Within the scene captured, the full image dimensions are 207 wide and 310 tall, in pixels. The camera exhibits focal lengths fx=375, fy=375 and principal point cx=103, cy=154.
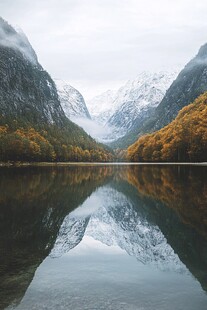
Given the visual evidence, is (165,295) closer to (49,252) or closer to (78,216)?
(49,252)

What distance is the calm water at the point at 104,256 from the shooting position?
28.8 feet

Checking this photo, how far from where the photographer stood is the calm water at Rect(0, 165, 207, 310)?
8766 millimetres

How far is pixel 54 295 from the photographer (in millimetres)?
8930

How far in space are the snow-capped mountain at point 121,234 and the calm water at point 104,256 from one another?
0.10ft

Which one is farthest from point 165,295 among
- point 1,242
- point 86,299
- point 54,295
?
point 1,242

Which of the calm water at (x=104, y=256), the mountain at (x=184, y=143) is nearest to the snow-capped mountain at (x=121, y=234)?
the calm water at (x=104, y=256)

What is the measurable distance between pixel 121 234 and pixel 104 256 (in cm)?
372

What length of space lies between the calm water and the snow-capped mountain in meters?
0.03

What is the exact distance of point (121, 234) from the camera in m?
16.6

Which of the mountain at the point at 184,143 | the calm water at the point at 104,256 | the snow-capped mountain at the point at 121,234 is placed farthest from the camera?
the mountain at the point at 184,143

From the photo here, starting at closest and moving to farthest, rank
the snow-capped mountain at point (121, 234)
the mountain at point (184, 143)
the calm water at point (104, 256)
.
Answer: the calm water at point (104, 256) < the snow-capped mountain at point (121, 234) < the mountain at point (184, 143)

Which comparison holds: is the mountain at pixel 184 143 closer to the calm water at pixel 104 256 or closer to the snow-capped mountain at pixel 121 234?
the snow-capped mountain at pixel 121 234


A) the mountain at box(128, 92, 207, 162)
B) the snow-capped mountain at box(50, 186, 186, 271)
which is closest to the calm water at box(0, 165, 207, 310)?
the snow-capped mountain at box(50, 186, 186, 271)

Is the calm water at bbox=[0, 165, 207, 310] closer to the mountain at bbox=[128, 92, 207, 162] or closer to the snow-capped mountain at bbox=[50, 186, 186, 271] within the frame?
the snow-capped mountain at bbox=[50, 186, 186, 271]
